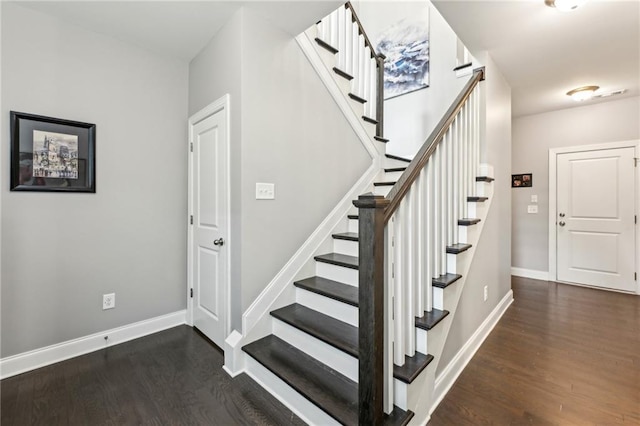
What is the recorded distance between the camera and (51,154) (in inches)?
83.4

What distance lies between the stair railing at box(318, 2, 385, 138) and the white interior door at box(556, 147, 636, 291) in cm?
313

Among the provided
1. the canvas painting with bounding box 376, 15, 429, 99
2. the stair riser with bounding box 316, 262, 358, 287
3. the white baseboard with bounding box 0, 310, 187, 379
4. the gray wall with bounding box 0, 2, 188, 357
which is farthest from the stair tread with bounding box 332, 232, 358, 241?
the canvas painting with bounding box 376, 15, 429, 99

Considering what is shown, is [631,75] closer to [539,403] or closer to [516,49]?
[516,49]

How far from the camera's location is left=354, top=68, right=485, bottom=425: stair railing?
1.27 metres

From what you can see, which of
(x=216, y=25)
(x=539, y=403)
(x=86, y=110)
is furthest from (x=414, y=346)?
(x=86, y=110)

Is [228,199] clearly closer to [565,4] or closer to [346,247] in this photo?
[346,247]

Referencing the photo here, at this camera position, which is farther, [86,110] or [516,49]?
[516,49]

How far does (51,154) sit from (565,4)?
3.79 m

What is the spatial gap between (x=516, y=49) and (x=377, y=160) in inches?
61.1

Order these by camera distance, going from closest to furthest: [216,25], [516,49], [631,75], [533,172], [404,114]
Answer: [216,25], [516,49], [631,75], [404,114], [533,172]

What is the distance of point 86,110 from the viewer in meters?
2.26

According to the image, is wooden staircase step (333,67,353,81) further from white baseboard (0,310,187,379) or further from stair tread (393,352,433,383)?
white baseboard (0,310,187,379)

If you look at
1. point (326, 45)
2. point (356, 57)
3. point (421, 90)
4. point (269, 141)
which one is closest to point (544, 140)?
point (421, 90)

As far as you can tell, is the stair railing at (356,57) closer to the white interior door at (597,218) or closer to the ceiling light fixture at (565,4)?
the ceiling light fixture at (565,4)
